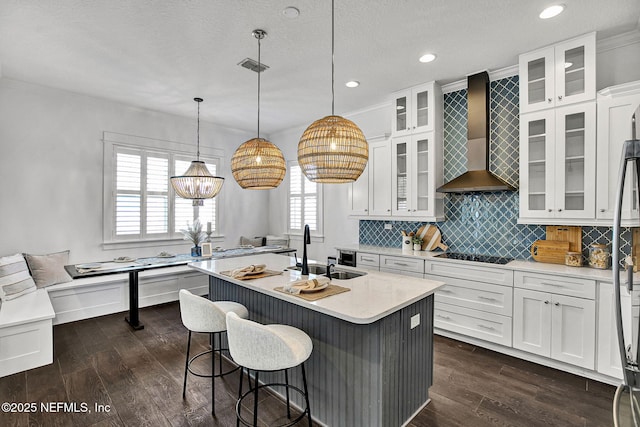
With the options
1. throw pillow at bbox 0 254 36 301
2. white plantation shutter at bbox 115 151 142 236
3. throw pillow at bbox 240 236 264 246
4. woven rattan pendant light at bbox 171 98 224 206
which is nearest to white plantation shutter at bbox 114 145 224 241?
white plantation shutter at bbox 115 151 142 236

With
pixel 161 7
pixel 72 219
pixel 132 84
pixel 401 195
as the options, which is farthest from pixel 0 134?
pixel 401 195

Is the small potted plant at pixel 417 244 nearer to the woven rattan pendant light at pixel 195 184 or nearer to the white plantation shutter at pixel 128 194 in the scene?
the woven rattan pendant light at pixel 195 184

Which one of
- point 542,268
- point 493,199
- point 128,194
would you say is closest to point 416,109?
point 493,199

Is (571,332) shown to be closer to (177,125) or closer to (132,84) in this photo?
(132,84)

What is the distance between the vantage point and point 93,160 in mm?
4434

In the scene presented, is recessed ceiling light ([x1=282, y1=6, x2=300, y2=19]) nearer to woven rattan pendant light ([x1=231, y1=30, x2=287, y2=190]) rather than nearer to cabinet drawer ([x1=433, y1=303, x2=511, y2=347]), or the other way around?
woven rattan pendant light ([x1=231, y1=30, x2=287, y2=190])

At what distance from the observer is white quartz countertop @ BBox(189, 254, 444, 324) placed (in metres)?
1.71

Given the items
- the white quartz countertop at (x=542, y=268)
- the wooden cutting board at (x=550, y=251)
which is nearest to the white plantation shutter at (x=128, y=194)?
the white quartz countertop at (x=542, y=268)

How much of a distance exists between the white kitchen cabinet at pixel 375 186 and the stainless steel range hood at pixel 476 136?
830 mm

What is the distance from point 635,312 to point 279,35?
299 cm

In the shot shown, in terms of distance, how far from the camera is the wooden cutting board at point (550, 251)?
122 inches

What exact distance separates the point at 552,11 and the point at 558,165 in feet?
4.32

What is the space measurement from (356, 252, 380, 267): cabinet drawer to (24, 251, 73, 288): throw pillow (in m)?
3.76

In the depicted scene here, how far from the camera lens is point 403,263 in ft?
12.6
